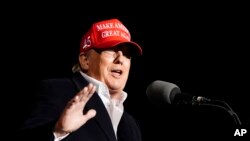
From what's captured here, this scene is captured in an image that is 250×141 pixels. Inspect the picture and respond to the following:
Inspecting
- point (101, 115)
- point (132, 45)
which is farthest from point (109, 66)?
point (101, 115)

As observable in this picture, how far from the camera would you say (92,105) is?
2.09 m

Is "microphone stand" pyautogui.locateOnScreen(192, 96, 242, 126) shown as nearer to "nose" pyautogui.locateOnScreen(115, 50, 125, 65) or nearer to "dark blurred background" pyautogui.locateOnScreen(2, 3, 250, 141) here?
"nose" pyautogui.locateOnScreen(115, 50, 125, 65)

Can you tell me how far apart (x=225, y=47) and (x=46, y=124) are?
1781 mm

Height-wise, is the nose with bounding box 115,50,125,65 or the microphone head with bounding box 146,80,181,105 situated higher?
the nose with bounding box 115,50,125,65

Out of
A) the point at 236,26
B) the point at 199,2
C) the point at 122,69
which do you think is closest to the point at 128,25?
the point at 199,2

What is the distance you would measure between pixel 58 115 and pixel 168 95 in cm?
48

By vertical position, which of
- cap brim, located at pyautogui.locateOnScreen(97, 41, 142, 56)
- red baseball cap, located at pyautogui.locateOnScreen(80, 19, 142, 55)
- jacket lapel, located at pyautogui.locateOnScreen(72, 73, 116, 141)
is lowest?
jacket lapel, located at pyautogui.locateOnScreen(72, 73, 116, 141)

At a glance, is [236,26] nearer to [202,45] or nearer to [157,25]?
[202,45]

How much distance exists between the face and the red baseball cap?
0.04 meters

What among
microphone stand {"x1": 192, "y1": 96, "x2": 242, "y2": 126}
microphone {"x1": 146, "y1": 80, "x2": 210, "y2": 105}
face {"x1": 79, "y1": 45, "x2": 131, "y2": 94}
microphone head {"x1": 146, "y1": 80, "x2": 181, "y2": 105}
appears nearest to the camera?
microphone stand {"x1": 192, "y1": 96, "x2": 242, "y2": 126}

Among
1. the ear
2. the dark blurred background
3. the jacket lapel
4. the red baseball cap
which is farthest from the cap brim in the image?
the dark blurred background

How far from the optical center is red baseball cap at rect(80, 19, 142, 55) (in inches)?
91.8

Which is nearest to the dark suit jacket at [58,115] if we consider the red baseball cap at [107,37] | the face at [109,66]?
the face at [109,66]

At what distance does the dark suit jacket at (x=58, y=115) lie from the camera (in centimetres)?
184
